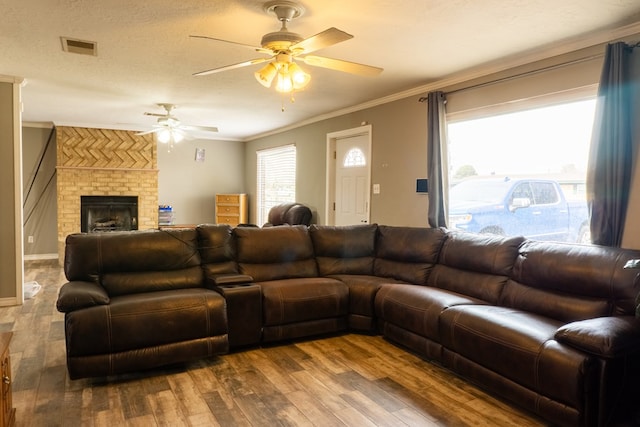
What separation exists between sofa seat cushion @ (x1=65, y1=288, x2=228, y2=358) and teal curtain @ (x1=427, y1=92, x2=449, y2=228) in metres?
2.44

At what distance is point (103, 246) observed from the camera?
3.25 metres

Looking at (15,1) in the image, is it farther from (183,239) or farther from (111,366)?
(111,366)

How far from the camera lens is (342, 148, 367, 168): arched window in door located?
18.6 ft

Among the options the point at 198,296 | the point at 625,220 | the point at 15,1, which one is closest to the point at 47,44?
the point at 15,1

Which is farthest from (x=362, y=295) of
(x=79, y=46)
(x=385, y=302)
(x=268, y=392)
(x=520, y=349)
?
(x=79, y=46)

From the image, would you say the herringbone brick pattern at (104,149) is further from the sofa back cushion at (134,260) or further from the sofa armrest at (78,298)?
the sofa armrest at (78,298)

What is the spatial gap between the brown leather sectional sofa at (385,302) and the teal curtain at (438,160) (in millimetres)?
368

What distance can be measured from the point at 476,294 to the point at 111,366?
2.76 metres

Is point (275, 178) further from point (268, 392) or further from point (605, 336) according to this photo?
point (605, 336)

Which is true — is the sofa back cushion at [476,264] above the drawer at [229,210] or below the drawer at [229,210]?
below

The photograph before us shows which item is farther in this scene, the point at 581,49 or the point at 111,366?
the point at 581,49

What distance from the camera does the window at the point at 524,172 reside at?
3346 millimetres

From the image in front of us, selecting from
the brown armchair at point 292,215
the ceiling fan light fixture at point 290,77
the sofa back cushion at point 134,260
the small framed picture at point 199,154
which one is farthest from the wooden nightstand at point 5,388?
the small framed picture at point 199,154

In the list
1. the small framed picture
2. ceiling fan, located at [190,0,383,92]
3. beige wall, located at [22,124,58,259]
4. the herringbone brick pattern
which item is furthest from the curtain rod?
beige wall, located at [22,124,58,259]
